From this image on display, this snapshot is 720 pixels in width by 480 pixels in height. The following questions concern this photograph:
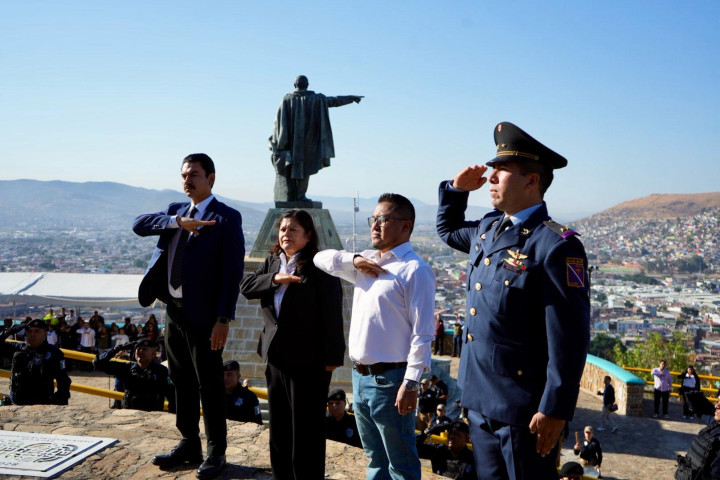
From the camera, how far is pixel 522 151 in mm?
2398

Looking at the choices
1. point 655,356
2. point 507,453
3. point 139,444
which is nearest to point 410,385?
point 507,453

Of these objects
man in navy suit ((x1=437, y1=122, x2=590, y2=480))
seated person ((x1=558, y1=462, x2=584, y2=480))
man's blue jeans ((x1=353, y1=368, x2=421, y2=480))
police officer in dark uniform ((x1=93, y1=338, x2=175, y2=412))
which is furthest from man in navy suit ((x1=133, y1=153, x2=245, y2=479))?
seated person ((x1=558, y1=462, x2=584, y2=480))

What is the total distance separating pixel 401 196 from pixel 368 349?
0.78 metres

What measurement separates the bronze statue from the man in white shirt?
9056mm

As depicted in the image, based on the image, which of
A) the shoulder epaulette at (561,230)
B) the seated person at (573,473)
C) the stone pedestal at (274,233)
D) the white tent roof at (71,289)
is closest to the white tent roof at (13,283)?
the white tent roof at (71,289)

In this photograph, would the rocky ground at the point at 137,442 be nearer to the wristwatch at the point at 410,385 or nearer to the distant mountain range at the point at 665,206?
the wristwatch at the point at 410,385

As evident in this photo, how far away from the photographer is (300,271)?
10.5 feet

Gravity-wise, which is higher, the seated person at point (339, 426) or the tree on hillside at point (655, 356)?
the seated person at point (339, 426)

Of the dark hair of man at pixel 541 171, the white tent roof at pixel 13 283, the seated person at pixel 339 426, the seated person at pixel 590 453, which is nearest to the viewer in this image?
the dark hair of man at pixel 541 171

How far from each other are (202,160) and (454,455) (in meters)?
3.32

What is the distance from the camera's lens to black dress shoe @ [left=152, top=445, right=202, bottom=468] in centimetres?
342

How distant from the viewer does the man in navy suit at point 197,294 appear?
340 cm

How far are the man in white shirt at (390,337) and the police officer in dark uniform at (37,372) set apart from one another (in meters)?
→ 3.54

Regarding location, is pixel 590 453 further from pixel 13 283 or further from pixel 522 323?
pixel 13 283
